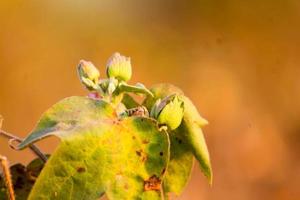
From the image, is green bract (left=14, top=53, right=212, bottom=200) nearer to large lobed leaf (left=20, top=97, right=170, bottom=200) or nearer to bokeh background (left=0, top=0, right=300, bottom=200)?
large lobed leaf (left=20, top=97, right=170, bottom=200)

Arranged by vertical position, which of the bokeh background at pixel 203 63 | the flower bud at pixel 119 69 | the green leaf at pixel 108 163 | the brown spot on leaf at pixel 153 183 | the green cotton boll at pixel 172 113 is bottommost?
the bokeh background at pixel 203 63

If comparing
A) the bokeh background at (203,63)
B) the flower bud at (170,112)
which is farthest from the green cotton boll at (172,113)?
the bokeh background at (203,63)

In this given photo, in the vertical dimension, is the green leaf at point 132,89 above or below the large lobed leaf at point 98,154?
above

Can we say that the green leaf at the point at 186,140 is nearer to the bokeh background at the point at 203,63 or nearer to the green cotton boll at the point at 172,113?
the green cotton boll at the point at 172,113

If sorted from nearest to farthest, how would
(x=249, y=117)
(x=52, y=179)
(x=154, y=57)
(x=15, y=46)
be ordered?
(x=52, y=179) < (x=15, y=46) < (x=154, y=57) < (x=249, y=117)

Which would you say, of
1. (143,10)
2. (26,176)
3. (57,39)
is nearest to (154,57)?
(143,10)

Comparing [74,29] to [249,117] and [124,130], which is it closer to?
[249,117]

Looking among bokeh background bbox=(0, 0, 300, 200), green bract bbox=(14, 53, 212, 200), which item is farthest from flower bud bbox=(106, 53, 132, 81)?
bokeh background bbox=(0, 0, 300, 200)

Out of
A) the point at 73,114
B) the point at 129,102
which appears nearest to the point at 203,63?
the point at 129,102
